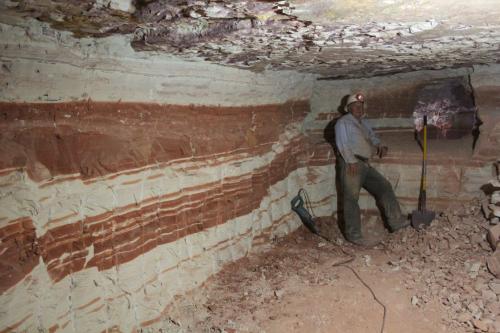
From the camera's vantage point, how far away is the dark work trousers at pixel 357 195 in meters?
5.41

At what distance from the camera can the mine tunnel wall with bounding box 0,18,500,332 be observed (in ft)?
7.30

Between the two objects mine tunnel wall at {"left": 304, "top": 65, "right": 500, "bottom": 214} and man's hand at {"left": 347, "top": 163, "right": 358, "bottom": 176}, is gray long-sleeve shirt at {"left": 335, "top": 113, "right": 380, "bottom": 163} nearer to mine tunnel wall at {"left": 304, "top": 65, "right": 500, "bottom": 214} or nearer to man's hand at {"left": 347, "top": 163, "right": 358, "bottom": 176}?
man's hand at {"left": 347, "top": 163, "right": 358, "bottom": 176}

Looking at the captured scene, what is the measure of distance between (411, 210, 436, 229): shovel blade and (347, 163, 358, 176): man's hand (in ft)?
3.40

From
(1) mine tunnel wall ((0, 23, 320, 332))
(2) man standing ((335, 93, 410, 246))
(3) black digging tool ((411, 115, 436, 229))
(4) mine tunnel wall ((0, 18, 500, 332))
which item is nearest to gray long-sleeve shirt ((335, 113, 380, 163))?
(2) man standing ((335, 93, 410, 246))

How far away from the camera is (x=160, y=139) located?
3.25m

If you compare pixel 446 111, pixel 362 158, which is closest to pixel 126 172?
pixel 362 158

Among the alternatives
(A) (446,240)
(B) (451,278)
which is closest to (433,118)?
(A) (446,240)

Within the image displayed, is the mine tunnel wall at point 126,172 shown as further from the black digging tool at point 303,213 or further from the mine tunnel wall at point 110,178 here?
the black digging tool at point 303,213

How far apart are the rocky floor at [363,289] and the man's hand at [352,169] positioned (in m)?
1.07

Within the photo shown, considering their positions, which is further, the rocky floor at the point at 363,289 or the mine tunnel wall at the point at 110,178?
the rocky floor at the point at 363,289

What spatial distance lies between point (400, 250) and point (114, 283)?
3.71m

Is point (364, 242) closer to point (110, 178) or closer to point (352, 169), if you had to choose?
point (352, 169)

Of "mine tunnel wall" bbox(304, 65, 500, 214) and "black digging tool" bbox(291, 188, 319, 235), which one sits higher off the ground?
"mine tunnel wall" bbox(304, 65, 500, 214)

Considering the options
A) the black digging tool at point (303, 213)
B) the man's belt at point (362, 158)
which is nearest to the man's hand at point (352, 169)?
the man's belt at point (362, 158)
